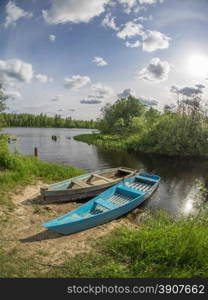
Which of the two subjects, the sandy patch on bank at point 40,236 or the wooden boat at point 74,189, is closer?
the sandy patch on bank at point 40,236

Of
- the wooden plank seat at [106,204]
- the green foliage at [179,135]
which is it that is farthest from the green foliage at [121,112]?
the wooden plank seat at [106,204]

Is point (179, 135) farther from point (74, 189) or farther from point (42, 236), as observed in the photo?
point (42, 236)

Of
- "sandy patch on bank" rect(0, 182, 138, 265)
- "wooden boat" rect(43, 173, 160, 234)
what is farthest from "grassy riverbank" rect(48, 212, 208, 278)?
"wooden boat" rect(43, 173, 160, 234)

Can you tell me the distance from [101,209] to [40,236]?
2.49m

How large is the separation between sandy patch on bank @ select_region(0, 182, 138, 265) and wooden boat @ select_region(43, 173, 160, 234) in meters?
0.26

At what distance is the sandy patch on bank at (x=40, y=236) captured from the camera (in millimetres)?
4242

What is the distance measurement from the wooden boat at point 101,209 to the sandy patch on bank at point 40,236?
26 cm

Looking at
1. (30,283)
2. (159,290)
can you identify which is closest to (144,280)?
(159,290)

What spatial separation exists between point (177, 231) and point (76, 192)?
15.7ft

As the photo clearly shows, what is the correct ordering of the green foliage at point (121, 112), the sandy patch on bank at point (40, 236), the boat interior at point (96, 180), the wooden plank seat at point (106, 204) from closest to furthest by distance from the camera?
1. the sandy patch on bank at point (40, 236)
2. the wooden plank seat at point (106, 204)
3. the boat interior at point (96, 180)
4. the green foliage at point (121, 112)

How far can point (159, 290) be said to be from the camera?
10.4 ft

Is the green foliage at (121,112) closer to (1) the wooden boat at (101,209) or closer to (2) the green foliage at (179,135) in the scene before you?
(2) the green foliage at (179,135)

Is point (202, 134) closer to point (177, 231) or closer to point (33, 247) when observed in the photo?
point (177, 231)

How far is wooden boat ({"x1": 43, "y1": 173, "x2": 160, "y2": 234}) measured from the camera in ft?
16.7
